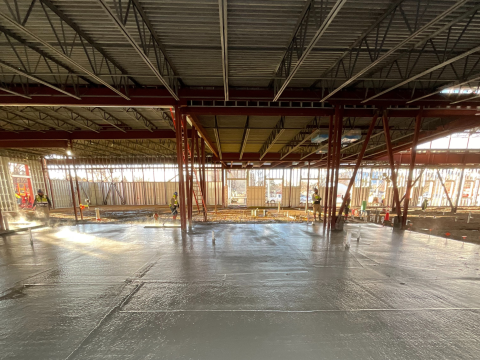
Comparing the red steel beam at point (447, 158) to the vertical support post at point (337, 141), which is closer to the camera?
the vertical support post at point (337, 141)

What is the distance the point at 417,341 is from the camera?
2.59 m

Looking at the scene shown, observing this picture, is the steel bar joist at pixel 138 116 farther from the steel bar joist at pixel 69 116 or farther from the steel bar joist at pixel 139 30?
the steel bar joist at pixel 139 30

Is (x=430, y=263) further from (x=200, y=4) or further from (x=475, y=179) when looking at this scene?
(x=475, y=179)

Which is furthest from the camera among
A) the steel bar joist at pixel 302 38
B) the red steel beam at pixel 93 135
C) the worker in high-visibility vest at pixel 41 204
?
the worker in high-visibility vest at pixel 41 204

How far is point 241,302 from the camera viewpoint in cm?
346

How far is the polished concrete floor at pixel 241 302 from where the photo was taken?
2516 mm

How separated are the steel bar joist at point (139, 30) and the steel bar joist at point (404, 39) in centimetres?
631

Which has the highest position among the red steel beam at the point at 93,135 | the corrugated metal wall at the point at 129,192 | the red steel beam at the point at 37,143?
the red steel beam at the point at 93,135

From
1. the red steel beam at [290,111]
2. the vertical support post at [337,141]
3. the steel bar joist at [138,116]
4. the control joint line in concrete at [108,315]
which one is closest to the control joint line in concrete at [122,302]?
the control joint line in concrete at [108,315]

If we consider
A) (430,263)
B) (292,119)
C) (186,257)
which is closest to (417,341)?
(430,263)

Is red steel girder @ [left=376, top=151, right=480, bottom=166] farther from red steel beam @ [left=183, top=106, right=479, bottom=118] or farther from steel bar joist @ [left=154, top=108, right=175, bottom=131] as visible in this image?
steel bar joist @ [left=154, top=108, right=175, bottom=131]

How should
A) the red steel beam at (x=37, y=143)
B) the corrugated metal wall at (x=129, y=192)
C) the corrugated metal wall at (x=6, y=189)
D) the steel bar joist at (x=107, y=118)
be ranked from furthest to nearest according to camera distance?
the corrugated metal wall at (x=129, y=192), the corrugated metal wall at (x=6, y=189), the red steel beam at (x=37, y=143), the steel bar joist at (x=107, y=118)

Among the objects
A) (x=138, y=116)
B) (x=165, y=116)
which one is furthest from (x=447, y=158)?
(x=138, y=116)

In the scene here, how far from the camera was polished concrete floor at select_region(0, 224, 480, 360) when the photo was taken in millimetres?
2516
